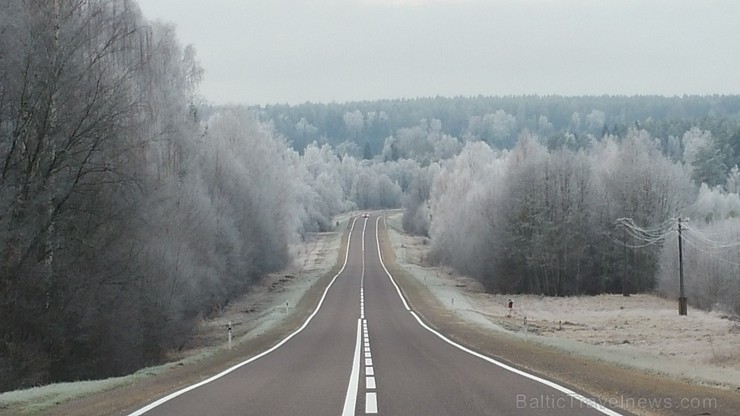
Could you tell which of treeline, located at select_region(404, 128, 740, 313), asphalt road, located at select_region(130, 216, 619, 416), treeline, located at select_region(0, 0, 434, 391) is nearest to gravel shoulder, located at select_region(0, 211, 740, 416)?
asphalt road, located at select_region(130, 216, 619, 416)

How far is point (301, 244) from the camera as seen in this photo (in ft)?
395

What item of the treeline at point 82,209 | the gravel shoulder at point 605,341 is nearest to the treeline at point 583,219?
the gravel shoulder at point 605,341

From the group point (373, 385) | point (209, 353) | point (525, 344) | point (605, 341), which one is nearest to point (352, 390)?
point (373, 385)

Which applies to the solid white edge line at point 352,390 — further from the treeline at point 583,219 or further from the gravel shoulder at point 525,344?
the treeline at point 583,219

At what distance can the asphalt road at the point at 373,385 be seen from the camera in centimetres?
1120

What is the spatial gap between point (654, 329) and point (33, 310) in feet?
106

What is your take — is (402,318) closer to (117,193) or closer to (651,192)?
(117,193)

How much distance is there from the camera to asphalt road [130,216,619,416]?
11203 millimetres

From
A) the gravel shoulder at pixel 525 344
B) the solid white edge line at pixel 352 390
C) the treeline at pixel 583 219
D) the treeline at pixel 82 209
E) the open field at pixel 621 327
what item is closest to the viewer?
the solid white edge line at pixel 352 390

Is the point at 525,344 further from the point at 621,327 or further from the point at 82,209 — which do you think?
the point at 621,327

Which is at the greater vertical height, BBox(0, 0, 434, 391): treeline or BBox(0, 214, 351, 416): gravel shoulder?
BBox(0, 0, 434, 391): treeline

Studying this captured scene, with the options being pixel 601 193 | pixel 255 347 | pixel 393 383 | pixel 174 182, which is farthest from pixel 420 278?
pixel 393 383

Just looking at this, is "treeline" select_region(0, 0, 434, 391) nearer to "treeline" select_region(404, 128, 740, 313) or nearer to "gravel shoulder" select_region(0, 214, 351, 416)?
"gravel shoulder" select_region(0, 214, 351, 416)

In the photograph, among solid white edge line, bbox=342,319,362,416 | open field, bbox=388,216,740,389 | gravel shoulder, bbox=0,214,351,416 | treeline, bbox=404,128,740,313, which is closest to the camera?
solid white edge line, bbox=342,319,362,416
